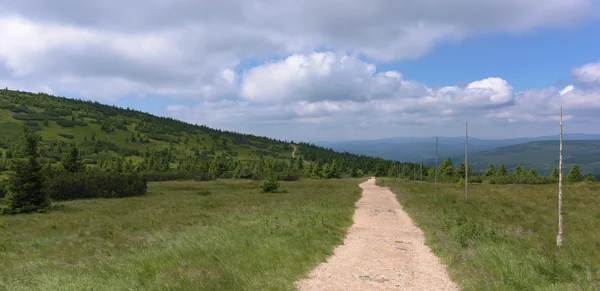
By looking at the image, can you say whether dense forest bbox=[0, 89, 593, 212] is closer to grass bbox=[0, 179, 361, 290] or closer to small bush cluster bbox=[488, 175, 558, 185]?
small bush cluster bbox=[488, 175, 558, 185]

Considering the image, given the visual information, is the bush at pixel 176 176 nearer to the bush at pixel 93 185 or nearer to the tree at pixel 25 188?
the bush at pixel 93 185

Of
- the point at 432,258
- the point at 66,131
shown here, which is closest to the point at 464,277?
the point at 432,258

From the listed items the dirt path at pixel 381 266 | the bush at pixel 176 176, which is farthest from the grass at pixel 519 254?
the bush at pixel 176 176

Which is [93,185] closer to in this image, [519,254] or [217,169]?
[519,254]

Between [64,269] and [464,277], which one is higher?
[464,277]

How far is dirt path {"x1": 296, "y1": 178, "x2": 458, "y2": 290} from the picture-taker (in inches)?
327

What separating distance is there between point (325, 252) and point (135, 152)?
7276 inches

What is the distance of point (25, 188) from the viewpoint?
35000 millimetres

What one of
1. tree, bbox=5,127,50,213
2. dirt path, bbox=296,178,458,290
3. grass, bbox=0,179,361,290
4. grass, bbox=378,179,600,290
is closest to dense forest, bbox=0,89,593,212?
tree, bbox=5,127,50,213

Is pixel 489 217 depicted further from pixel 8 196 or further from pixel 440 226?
pixel 8 196

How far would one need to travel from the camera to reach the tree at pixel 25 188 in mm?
34750

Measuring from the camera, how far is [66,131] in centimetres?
18425

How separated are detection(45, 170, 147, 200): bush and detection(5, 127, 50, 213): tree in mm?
12940

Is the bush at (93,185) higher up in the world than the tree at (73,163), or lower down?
lower down
